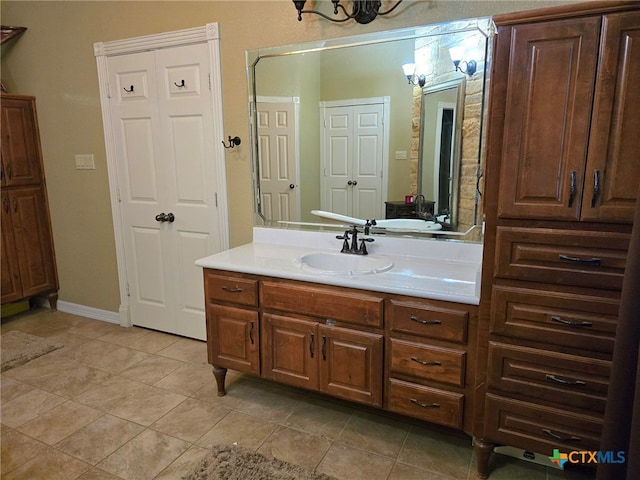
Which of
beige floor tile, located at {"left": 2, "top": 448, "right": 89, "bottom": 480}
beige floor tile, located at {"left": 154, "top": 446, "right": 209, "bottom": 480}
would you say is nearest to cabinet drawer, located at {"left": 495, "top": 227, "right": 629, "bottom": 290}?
beige floor tile, located at {"left": 154, "top": 446, "right": 209, "bottom": 480}

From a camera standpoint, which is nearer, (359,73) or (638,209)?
(638,209)

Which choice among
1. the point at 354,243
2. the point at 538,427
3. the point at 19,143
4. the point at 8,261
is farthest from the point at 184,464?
the point at 19,143

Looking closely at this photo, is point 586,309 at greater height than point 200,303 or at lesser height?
greater

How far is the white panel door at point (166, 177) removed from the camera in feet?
8.95

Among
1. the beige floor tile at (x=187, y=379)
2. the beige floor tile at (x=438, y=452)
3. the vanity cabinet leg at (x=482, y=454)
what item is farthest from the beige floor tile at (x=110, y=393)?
the vanity cabinet leg at (x=482, y=454)

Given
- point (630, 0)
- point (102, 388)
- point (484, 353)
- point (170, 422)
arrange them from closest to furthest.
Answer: point (630, 0)
point (484, 353)
point (170, 422)
point (102, 388)

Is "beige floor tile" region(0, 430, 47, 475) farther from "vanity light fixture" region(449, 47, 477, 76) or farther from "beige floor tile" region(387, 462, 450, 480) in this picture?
"vanity light fixture" region(449, 47, 477, 76)

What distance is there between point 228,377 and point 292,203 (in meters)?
1.15

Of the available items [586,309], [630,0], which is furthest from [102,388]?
[630,0]

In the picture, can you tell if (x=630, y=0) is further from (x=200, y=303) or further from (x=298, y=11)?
(x=200, y=303)

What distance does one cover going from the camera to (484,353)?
164cm

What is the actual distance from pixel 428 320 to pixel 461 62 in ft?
4.10

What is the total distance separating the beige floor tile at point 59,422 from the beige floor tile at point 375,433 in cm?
136

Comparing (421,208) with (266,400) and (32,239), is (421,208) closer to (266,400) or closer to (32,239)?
(266,400)
